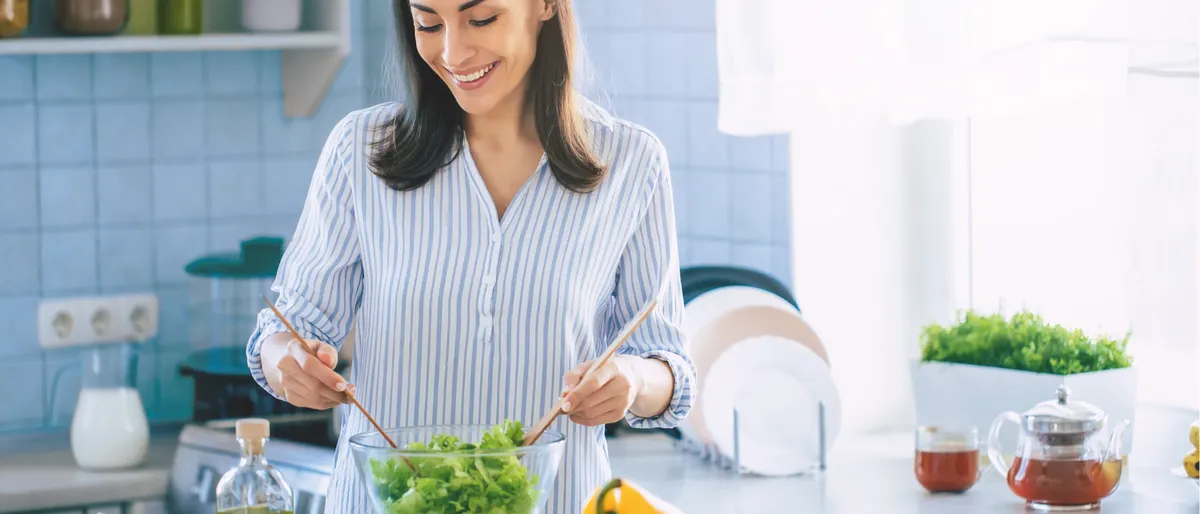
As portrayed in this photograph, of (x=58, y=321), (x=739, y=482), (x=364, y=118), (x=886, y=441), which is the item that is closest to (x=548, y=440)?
(x=364, y=118)

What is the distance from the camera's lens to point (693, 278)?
247 centimetres

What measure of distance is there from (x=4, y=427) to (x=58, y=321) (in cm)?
22

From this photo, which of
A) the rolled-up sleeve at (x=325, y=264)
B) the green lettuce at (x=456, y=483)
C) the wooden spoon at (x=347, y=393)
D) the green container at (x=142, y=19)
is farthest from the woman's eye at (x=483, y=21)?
the green container at (x=142, y=19)

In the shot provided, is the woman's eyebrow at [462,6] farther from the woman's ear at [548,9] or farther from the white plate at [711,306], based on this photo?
the white plate at [711,306]

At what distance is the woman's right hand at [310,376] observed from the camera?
1424 millimetres

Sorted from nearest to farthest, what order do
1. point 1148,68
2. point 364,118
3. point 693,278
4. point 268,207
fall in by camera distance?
point 364,118, point 1148,68, point 693,278, point 268,207

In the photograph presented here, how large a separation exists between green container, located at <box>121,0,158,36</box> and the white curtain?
1.06 meters

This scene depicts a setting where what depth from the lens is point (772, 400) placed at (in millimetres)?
2324

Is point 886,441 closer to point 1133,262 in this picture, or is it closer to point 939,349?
point 939,349

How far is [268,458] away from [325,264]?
86 cm

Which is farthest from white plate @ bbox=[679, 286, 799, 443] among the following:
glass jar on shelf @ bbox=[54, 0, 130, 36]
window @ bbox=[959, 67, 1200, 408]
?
glass jar on shelf @ bbox=[54, 0, 130, 36]

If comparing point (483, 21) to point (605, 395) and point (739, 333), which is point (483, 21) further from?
point (739, 333)

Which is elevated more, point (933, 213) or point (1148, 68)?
point (1148, 68)

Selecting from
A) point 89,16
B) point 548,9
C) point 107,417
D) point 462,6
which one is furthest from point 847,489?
point 89,16
